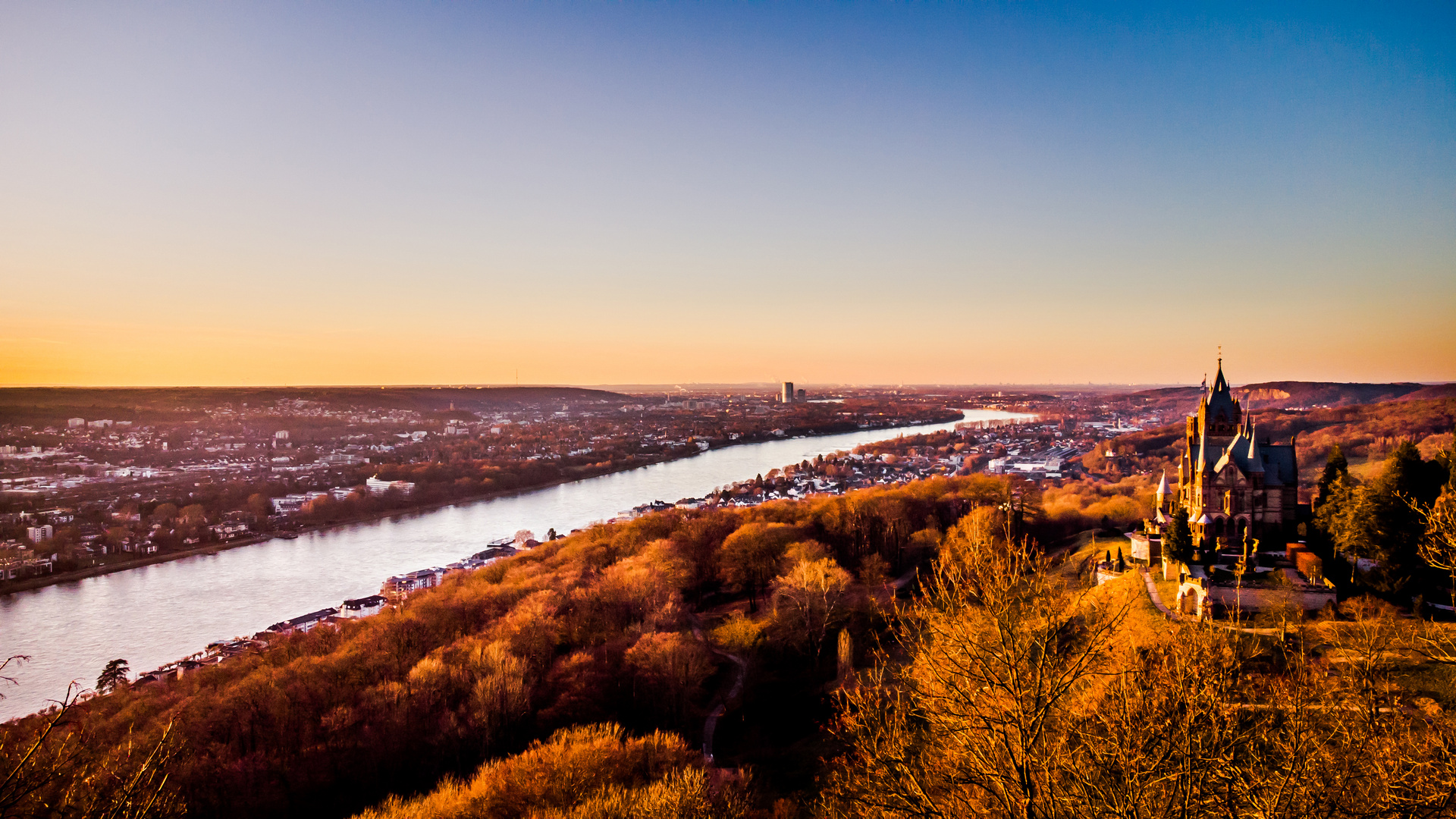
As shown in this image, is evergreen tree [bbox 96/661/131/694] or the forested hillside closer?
the forested hillside

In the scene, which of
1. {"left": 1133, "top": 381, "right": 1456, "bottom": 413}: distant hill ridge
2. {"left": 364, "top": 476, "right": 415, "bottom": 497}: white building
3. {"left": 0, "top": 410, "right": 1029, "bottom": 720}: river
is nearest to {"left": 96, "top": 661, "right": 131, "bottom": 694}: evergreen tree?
{"left": 0, "top": 410, "right": 1029, "bottom": 720}: river

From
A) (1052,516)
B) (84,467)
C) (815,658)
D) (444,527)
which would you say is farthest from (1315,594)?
(84,467)

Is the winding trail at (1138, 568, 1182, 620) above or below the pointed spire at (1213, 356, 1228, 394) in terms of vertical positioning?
below

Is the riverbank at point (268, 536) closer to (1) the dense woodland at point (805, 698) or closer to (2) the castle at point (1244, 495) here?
(1) the dense woodland at point (805, 698)

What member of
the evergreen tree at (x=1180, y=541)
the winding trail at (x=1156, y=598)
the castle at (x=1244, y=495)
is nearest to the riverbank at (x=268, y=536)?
the winding trail at (x=1156, y=598)

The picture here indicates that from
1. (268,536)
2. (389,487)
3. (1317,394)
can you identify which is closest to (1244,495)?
(268,536)

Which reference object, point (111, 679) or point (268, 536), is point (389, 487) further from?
point (111, 679)

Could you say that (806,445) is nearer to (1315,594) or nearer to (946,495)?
(946,495)

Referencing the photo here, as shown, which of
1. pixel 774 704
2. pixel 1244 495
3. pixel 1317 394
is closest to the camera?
pixel 774 704

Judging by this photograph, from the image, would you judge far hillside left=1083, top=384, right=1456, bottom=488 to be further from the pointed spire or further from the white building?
the white building
